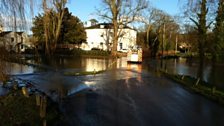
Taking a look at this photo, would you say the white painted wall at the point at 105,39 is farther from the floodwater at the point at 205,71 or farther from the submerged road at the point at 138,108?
the submerged road at the point at 138,108

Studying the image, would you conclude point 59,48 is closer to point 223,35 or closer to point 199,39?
point 199,39

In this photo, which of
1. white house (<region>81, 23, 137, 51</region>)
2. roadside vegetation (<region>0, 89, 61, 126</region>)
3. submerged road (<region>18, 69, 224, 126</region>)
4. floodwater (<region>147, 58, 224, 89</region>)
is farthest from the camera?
white house (<region>81, 23, 137, 51</region>)

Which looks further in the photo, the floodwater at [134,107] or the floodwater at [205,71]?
the floodwater at [205,71]

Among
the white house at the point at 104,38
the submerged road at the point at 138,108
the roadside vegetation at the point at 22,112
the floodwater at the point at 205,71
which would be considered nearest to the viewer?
the roadside vegetation at the point at 22,112

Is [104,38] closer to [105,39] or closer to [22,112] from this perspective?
[105,39]

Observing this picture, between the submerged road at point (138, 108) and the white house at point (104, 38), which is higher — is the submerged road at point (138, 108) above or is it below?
below

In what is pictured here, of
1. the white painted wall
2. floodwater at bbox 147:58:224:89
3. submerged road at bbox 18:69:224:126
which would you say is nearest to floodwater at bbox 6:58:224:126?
submerged road at bbox 18:69:224:126

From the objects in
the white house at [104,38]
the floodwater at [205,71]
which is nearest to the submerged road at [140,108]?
the floodwater at [205,71]

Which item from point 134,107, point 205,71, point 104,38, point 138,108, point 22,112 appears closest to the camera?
point 22,112

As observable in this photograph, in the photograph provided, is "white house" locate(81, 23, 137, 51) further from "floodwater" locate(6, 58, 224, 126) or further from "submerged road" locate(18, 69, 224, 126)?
"submerged road" locate(18, 69, 224, 126)

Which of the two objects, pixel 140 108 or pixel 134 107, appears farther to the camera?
pixel 134 107

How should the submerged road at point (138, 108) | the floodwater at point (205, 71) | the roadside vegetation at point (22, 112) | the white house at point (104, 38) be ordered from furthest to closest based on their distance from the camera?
the white house at point (104, 38), the floodwater at point (205, 71), the submerged road at point (138, 108), the roadside vegetation at point (22, 112)

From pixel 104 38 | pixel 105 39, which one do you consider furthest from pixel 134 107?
pixel 104 38

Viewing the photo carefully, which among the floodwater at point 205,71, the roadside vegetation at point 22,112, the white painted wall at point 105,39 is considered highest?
the white painted wall at point 105,39
